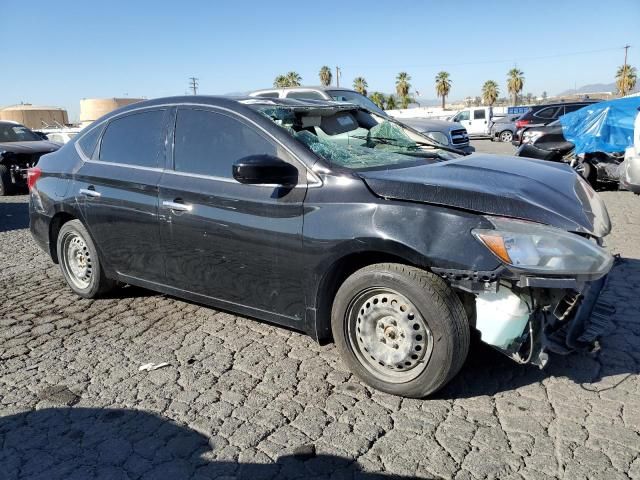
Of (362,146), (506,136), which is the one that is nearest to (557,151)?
(362,146)

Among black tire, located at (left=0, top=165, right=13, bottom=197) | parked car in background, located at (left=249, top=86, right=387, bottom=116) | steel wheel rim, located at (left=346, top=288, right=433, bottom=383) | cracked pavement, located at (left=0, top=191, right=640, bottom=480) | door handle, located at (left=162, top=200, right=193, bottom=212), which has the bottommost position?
cracked pavement, located at (left=0, top=191, right=640, bottom=480)

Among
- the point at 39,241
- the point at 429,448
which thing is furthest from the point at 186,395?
the point at 39,241

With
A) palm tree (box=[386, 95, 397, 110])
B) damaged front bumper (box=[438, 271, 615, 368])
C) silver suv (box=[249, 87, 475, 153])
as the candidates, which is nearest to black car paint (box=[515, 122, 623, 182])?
silver suv (box=[249, 87, 475, 153])

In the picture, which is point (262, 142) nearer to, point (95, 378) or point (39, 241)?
point (95, 378)

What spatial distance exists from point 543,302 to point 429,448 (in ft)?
3.14

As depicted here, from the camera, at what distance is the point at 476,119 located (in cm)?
3011

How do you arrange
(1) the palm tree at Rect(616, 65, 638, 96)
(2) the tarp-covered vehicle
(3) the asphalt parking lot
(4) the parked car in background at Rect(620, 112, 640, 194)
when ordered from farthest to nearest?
(1) the palm tree at Rect(616, 65, 638, 96) < (2) the tarp-covered vehicle < (4) the parked car in background at Rect(620, 112, 640, 194) < (3) the asphalt parking lot

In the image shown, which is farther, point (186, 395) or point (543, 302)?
point (186, 395)

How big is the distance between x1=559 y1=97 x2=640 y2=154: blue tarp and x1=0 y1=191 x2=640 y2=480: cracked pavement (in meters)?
6.96

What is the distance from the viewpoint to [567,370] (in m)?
3.43

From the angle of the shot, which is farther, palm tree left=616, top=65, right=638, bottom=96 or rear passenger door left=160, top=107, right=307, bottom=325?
palm tree left=616, top=65, right=638, bottom=96

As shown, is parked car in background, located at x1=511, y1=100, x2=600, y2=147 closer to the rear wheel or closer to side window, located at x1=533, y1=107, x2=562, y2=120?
side window, located at x1=533, y1=107, x2=562, y2=120

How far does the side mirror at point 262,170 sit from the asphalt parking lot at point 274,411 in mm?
1217

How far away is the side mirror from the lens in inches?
126
